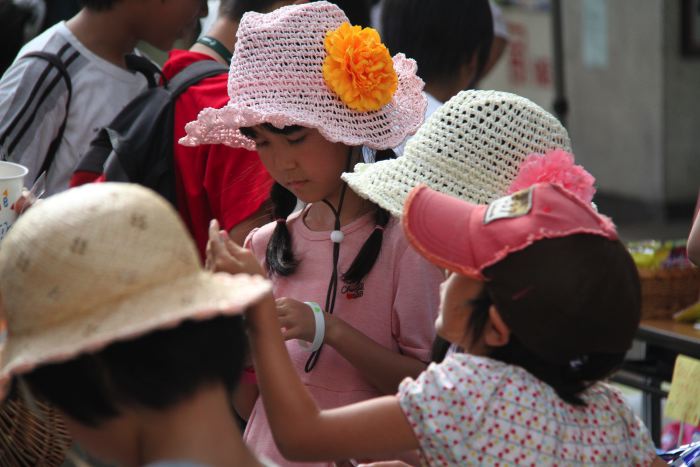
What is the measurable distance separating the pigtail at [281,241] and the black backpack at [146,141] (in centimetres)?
39

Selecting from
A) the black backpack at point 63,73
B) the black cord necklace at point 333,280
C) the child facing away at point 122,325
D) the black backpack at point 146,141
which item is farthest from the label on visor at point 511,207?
the black backpack at point 63,73

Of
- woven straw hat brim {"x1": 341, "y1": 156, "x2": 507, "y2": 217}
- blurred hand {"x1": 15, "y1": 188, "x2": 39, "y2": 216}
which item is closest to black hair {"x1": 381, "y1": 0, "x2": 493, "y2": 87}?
woven straw hat brim {"x1": 341, "y1": 156, "x2": 507, "y2": 217}

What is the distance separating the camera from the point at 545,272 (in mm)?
1662

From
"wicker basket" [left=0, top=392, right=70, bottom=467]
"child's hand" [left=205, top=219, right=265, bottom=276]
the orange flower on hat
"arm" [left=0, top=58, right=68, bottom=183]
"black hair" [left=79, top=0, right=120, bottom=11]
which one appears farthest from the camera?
"black hair" [left=79, top=0, right=120, bottom=11]

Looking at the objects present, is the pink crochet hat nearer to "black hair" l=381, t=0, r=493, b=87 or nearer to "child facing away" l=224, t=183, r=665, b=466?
"child facing away" l=224, t=183, r=665, b=466

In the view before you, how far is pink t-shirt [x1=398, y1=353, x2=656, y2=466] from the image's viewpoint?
1.66 metres

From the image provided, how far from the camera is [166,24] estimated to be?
3.23 metres

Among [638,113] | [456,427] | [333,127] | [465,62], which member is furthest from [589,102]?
[456,427]

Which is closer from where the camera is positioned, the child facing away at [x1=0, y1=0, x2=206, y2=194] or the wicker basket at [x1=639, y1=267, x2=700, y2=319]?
the child facing away at [x1=0, y1=0, x2=206, y2=194]

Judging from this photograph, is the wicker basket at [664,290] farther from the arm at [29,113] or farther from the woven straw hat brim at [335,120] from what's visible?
the arm at [29,113]

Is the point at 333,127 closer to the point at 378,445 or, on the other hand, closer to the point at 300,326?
the point at 300,326

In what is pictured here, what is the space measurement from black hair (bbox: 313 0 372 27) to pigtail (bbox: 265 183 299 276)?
759mm

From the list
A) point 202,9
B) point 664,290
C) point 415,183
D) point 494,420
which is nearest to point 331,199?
point 415,183

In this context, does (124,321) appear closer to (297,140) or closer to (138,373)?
(138,373)
